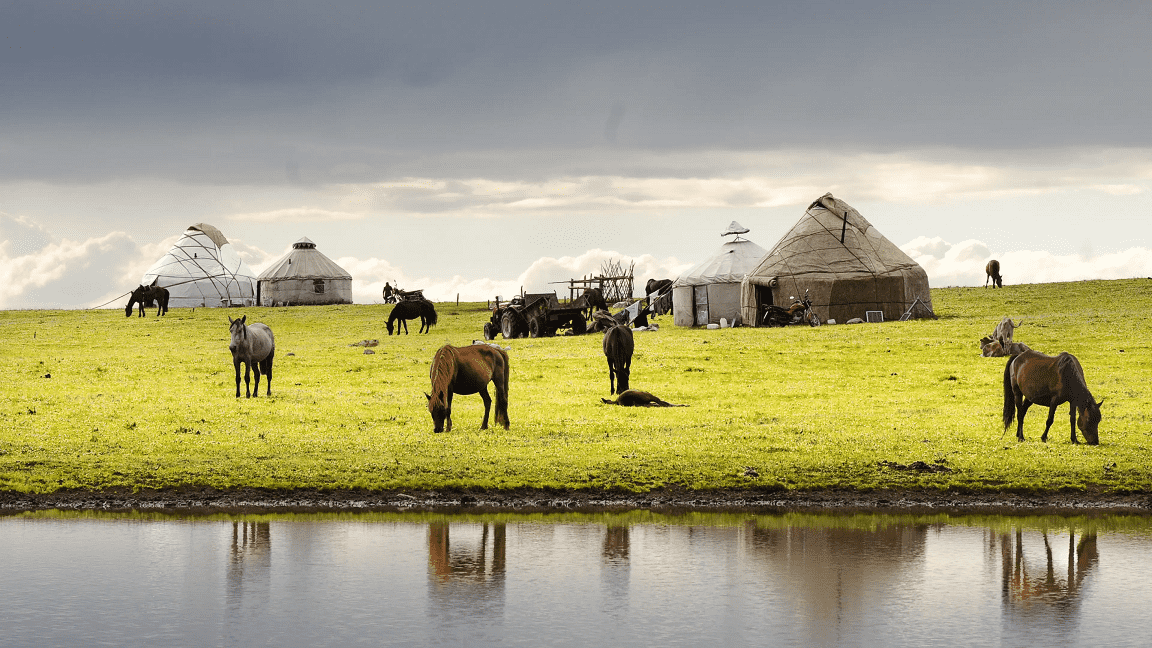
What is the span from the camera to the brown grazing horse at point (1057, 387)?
769 inches

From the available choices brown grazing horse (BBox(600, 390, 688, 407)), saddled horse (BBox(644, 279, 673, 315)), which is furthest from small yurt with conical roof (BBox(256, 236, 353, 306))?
brown grazing horse (BBox(600, 390, 688, 407))

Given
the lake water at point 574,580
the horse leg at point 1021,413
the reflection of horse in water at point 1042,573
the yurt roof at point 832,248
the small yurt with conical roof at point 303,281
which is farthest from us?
the small yurt with conical roof at point 303,281

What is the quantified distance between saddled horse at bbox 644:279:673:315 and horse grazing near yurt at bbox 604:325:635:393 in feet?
124

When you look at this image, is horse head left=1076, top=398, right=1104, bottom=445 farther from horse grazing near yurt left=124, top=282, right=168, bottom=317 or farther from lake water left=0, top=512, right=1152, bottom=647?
horse grazing near yurt left=124, top=282, right=168, bottom=317

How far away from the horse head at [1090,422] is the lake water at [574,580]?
479 cm

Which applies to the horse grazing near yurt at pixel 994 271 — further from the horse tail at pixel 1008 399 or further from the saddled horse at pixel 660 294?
the horse tail at pixel 1008 399

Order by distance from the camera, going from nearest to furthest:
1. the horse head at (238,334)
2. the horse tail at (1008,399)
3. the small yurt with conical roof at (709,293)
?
the horse tail at (1008,399) → the horse head at (238,334) → the small yurt with conical roof at (709,293)

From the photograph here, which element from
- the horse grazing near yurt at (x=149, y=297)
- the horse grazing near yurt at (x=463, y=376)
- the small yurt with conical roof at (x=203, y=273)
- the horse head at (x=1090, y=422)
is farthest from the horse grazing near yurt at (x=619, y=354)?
the small yurt with conical roof at (x=203, y=273)

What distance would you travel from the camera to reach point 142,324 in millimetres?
60125

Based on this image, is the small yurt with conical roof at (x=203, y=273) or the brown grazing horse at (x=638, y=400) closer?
the brown grazing horse at (x=638, y=400)

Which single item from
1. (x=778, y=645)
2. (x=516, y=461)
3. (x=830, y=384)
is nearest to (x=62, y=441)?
(x=516, y=461)

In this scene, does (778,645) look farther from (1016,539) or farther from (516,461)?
(516,461)

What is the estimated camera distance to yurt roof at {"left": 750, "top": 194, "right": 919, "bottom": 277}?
5028 cm

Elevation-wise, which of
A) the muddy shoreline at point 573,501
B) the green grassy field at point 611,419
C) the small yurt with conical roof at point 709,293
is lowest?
the muddy shoreline at point 573,501
